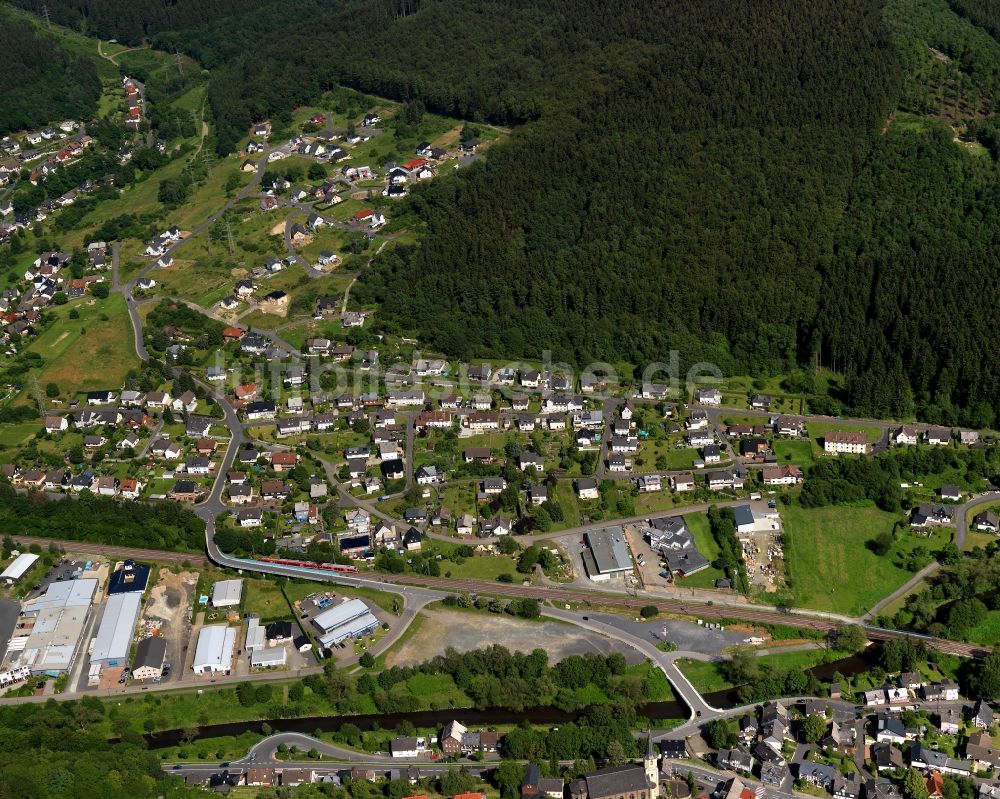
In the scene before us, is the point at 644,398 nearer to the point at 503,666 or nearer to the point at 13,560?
the point at 503,666

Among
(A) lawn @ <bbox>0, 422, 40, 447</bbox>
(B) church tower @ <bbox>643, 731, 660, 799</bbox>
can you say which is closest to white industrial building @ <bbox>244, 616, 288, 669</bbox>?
(B) church tower @ <bbox>643, 731, 660, 799</bbox>

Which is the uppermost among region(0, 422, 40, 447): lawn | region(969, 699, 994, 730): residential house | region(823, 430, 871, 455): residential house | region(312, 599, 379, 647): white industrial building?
region(823, 430, 871, 455): residential house

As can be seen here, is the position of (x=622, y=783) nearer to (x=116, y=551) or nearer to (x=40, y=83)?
(x=116, y=551)

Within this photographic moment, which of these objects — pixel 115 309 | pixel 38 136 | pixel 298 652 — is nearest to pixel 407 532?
pixel 298 652

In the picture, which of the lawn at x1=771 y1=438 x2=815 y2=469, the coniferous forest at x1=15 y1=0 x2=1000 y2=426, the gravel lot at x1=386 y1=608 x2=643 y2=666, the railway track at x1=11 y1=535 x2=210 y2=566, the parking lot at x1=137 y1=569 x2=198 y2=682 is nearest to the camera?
the gravel lot at x1=386 y1=608 x2=643 y2=666

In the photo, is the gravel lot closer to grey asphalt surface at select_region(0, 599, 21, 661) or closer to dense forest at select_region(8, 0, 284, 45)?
grey asphalt surface at select_region(0, 599, 21, 661)

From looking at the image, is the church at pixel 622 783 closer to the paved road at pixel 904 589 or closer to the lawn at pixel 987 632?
the paved road at pixel 904 589

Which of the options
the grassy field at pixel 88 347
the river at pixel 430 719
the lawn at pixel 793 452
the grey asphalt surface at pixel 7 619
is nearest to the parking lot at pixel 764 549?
the lawn at pixel 793 452
